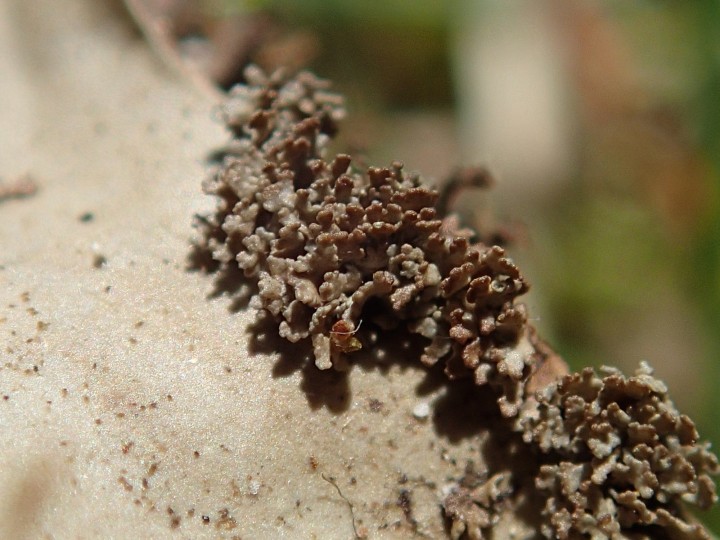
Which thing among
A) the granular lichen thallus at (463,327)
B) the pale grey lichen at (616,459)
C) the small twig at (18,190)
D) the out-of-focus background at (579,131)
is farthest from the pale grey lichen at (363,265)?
the out-of-focus background at (579,131)

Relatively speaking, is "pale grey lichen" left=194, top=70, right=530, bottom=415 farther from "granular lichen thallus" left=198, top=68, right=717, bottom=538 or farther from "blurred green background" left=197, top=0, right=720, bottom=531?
"blurred green background" left=197, top=0, right=720, bottom=531

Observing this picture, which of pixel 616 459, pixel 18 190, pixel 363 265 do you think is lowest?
pixel 18 190

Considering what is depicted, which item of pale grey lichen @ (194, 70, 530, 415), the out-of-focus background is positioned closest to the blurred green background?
the out-of-focus background

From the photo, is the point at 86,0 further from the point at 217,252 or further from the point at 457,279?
the point at 457,279

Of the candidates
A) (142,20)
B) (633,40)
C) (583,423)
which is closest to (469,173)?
(583,423)

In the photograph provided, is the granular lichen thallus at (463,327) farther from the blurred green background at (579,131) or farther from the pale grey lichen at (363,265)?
the blurred green background at (579,131)

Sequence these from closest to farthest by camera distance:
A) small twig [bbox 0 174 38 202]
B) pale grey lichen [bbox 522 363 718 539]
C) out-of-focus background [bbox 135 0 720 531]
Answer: pale grey lichen [bbox 522 363 718 539], small twig [bbox 0 174 38 202], out-of-focus background [bbox 135 0 720 531]

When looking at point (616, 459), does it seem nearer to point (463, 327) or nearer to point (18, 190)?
point (463, 327)

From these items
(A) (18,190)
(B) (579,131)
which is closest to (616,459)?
(A) (18,190)
